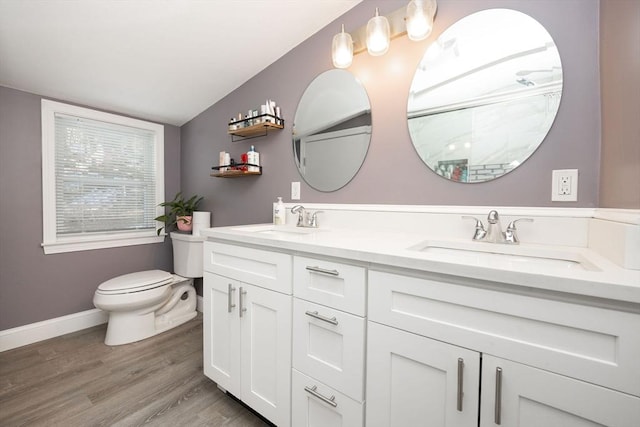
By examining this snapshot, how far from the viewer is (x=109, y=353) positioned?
184cm

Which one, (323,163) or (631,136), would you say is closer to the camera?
→ (631,136)

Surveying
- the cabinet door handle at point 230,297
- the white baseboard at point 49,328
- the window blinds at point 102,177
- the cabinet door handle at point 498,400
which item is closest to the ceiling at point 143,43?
the window blinds at point 102,177

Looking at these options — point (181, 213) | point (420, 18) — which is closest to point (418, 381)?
point (420, 18)

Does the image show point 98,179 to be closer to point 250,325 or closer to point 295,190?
point 295,190

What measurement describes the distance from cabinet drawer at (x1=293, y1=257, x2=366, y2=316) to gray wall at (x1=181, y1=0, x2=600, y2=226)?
62 cm

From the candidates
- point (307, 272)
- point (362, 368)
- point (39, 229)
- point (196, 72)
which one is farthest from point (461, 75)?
point (39, 229)

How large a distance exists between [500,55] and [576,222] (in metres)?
0.73

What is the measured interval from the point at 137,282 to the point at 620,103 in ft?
8.87

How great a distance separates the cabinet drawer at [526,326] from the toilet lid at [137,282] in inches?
74.7

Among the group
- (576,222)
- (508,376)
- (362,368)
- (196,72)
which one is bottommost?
(362,368)

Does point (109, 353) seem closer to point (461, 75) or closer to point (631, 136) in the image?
point (461, 75)

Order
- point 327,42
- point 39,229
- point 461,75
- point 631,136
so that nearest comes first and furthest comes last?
1. point 631,136
2. point 461,75
3. point 327,42
4. point 39,229

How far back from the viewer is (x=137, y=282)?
196cm

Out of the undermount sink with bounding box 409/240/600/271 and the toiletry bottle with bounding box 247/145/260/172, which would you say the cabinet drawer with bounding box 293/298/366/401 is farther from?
the toiletry bottle with bounding box 247/145/260/172
